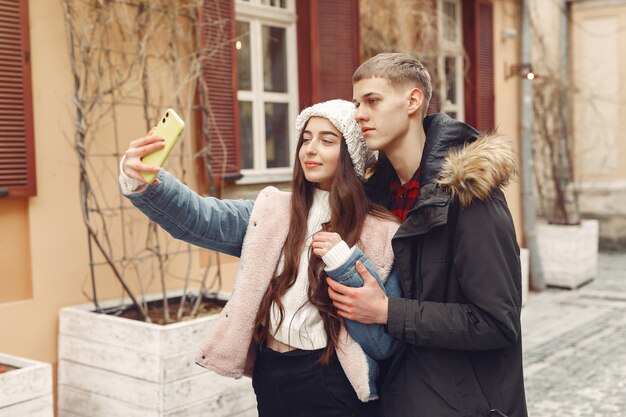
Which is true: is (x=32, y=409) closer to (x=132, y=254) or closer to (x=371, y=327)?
(x=132, y=254)

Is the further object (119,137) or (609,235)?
(609,235)

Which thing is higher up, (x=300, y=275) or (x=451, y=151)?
(x=451, y=151)

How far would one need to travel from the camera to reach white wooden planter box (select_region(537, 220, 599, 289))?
945 centimetres

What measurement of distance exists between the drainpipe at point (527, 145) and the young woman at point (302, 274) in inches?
297

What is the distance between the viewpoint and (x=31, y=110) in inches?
170

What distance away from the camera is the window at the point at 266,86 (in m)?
6.20

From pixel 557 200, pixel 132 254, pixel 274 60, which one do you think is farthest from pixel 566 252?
pixel 132 254

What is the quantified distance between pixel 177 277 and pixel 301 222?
3027mm

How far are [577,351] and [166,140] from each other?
210 inches

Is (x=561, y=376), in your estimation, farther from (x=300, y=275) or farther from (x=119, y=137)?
(x=300, y=275)

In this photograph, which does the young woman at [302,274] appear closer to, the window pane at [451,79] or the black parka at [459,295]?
the black parka at [459,295]

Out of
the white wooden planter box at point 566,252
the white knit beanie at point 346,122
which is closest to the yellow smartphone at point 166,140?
the white knit beanie at point 346,122

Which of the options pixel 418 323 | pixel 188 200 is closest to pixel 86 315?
pixel 188 200

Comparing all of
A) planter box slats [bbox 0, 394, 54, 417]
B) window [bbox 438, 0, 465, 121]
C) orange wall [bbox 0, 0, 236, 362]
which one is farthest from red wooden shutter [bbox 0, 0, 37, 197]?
window [bbox 438, 0, 465, 121]
